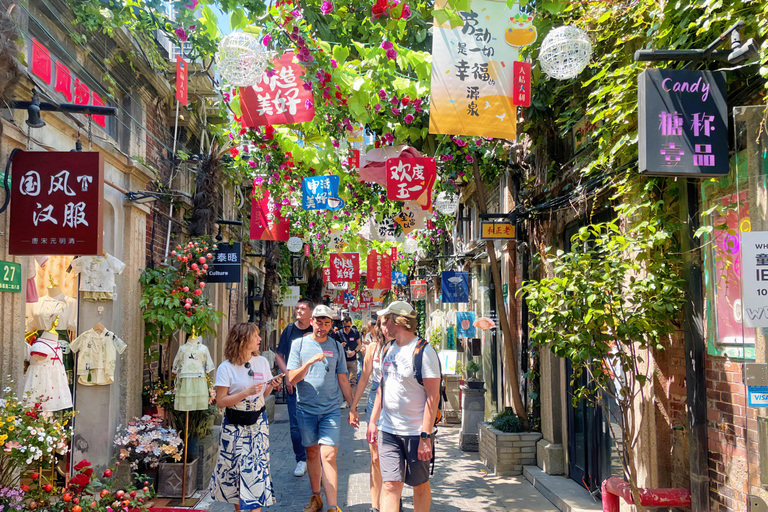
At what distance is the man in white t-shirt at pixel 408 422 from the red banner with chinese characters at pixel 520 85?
231cm

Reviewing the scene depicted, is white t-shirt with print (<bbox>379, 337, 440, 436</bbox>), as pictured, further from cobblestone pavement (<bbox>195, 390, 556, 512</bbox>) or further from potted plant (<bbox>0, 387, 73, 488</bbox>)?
potted plant (<bbox>0, 387, 73, 488</bbox>)

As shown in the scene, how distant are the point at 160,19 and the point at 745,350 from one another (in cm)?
727

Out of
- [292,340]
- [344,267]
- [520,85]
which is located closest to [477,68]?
[520,85]

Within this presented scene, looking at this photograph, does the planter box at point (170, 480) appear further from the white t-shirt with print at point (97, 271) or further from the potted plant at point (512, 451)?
the potted plant at point (512, 451)

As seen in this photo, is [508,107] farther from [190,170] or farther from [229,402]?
[190,170]

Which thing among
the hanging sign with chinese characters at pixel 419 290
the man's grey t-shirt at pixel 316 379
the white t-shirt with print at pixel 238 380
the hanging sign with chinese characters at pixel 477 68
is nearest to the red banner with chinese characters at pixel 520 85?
the hanging sign with chinese characters at pixel 477 68

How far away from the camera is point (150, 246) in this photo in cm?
900

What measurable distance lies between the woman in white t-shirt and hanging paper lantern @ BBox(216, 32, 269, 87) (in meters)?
2.44

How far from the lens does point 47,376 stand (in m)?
5.89

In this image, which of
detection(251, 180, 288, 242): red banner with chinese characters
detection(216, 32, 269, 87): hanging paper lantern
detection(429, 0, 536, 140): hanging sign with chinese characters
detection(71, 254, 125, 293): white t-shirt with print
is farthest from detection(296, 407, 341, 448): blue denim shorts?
detection(251, 180, 288, 242): red banner with chinese characters

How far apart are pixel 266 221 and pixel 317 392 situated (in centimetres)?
647

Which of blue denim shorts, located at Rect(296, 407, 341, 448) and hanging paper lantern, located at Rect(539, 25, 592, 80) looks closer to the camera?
hanging paper lantern, located at Rect(539, 25, 592, 80)

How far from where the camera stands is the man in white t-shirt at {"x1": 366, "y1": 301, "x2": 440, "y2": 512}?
16.1 ft

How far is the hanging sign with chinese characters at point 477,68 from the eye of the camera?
18.0 feet
